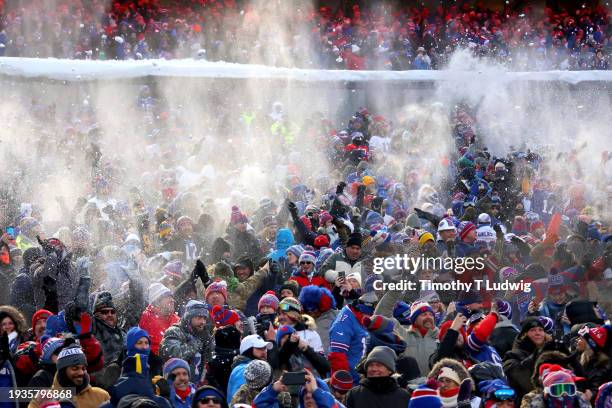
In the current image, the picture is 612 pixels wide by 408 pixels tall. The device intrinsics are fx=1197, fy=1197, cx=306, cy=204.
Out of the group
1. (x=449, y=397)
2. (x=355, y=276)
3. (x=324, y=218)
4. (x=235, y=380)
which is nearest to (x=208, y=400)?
(x=235, y=380)

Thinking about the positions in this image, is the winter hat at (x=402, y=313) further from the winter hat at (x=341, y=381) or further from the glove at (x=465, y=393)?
the glove at (x=465, y=393)

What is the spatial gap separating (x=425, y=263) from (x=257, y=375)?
4130mm

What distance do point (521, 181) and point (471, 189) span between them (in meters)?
1.34

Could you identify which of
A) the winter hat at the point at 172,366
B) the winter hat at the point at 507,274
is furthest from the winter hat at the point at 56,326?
the winter hat at the point at 507,274

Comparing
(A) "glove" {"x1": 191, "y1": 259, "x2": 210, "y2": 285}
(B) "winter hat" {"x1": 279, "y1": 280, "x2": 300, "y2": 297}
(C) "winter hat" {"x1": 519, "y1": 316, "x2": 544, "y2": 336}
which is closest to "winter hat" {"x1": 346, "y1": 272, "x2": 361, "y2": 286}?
(B) "winter hat" {"x1": 279, "y1": 280, "x2": 300, "y2": 297}

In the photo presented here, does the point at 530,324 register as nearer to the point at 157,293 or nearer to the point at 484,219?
the point at 157,293

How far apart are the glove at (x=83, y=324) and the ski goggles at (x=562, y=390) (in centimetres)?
313

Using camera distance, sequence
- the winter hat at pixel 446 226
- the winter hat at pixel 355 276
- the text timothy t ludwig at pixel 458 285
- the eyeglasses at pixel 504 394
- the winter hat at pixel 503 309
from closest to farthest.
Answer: the eyeglasses at pixel 504 394, the winter hat at pixel 503 309, the winter hat at pixel 355 276, the text timothy t ludwig at pixel 458 285, the winter hat at pixel 446 226

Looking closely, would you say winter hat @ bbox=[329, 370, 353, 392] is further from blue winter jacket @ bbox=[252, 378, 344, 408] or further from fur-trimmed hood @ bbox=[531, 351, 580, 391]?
fur-trimmed hood @ bbox=[531, 351, 580, 391]

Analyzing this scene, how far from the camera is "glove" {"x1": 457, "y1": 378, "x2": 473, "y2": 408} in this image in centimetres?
→ 693

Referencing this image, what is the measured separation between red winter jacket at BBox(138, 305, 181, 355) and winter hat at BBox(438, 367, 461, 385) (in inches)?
96.6

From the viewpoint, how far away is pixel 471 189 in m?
16.9

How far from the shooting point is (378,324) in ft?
26.1

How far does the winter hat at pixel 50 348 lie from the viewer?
23.7 feet
